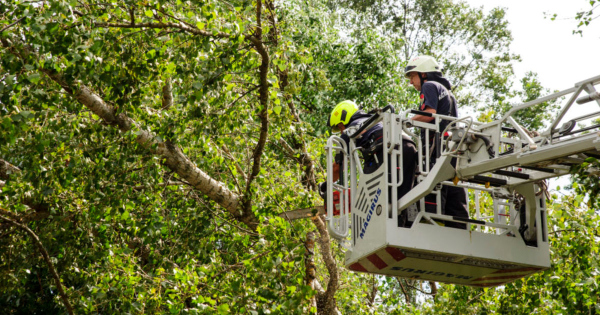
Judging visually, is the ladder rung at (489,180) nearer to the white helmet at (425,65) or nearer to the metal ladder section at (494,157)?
the metal ladder section at (494,157)

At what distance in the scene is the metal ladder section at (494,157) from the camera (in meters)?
5.71

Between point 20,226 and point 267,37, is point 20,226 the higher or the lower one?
the lower one

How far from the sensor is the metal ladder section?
18.7 feet

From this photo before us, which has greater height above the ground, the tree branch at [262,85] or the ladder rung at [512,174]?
the tree branch at [262,85]

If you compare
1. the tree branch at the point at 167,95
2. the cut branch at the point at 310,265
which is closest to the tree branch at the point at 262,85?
the cut branch at the point at 310,265

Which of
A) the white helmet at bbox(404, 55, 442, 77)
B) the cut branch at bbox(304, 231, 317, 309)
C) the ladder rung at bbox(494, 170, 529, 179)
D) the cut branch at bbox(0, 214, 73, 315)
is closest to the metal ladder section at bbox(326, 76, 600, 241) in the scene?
the ladder rung at bbox(494, 170, 529, 179)

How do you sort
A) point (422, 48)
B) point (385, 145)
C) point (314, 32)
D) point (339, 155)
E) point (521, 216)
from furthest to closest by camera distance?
point (422, 48)
point (314, 32)
point (339, 155)
point (521, 216)
point (385, 145)

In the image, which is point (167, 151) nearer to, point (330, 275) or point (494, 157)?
point (330, 275)

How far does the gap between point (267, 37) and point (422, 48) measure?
15.6 metres

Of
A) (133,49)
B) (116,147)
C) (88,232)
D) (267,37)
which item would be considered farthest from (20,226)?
(267,37)

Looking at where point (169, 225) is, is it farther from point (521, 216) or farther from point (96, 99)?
point (521, 216)

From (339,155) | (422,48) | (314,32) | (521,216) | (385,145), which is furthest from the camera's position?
(422,48)

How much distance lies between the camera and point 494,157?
6.15 m

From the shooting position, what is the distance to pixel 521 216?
23.4ft
